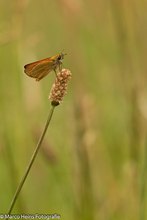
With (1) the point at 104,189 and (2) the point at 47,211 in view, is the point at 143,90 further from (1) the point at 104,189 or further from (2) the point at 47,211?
(2) the point at 47,211

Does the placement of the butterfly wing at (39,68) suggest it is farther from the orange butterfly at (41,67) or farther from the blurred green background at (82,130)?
the blurred green background at (82,130)

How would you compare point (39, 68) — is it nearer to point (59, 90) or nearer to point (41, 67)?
point (41, 67)

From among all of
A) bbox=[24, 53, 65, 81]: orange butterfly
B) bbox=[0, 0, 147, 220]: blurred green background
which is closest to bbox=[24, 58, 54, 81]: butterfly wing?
bbox=[24, 53, 65, 81]: orange butterfly

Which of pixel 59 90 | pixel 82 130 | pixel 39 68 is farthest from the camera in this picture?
pixel 82 130

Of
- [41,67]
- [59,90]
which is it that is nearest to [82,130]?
[41,67]

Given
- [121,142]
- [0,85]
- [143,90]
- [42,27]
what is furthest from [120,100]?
[42,27]

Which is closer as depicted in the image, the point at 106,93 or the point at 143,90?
the point at 143,90

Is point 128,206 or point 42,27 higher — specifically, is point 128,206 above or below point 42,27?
below
